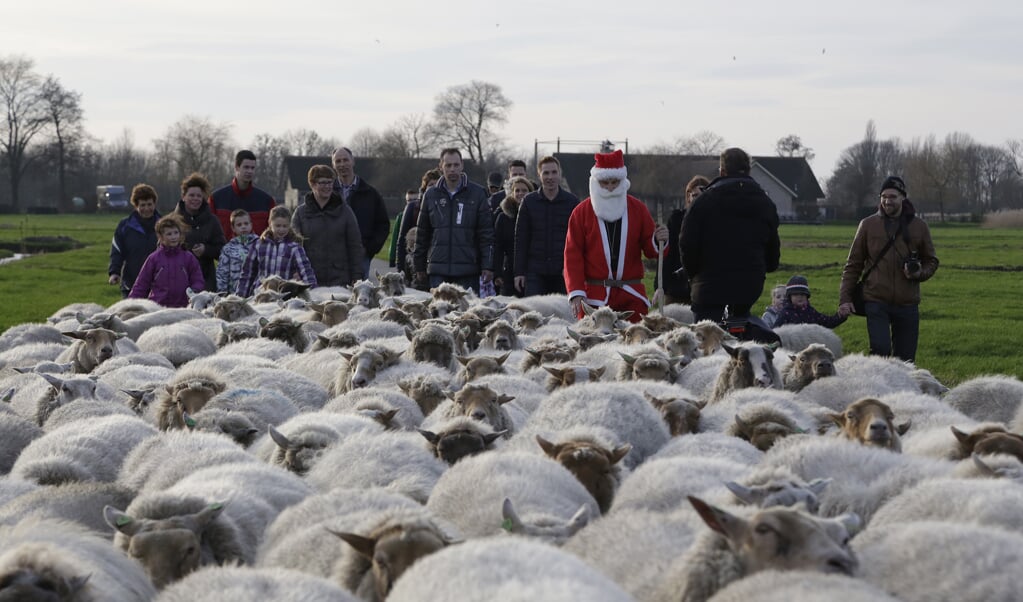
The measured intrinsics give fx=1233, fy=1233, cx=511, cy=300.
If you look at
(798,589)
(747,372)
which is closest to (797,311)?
(747,372)

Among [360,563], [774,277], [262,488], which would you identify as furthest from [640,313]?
[774,277]

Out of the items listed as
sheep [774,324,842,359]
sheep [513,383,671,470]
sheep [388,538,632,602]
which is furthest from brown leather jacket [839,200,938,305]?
sheep [388,538,632,602]

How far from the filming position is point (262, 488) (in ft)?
16.8

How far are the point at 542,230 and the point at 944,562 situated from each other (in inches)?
333

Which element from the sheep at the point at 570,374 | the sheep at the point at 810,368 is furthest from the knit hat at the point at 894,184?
the sheep at the point at 570,374

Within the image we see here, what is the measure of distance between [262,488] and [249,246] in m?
8.89

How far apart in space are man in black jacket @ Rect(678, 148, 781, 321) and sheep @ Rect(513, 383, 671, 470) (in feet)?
9.55

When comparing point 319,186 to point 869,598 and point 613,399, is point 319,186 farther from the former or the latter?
point 869,598

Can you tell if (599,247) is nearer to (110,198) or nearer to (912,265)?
(912,265)

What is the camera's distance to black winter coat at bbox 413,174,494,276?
12883mm

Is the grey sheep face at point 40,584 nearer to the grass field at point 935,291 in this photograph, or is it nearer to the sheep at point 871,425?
the sheep at point 871,425

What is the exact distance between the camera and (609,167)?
1038 cm

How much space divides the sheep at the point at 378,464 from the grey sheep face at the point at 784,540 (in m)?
1.72

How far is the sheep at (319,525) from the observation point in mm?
4137
